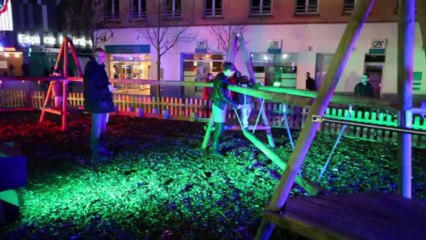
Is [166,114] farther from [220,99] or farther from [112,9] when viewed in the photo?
[112,9]

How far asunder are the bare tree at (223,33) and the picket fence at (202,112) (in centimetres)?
1114

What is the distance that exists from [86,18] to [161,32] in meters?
5.53

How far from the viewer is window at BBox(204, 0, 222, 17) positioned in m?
24.9

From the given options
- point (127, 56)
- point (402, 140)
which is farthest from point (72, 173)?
point (127, 56)

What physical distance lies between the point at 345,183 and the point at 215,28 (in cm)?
1995

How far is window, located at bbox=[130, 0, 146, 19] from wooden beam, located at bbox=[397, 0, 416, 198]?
25.7 meters

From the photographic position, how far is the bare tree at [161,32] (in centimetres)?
2544

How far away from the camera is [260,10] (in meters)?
23.8

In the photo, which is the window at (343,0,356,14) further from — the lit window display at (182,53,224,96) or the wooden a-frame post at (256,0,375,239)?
the wooden a-frame post at (256,0,375,239)

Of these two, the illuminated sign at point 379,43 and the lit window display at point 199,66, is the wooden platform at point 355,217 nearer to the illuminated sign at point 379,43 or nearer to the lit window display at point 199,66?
the illuminated sign at point 379,43

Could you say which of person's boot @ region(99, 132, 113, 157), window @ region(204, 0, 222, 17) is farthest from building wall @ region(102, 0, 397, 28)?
person's boot @ region(99, 132, 113, 157)

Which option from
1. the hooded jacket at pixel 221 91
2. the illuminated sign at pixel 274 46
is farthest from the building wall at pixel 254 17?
the hooded jacket at pixel 221 91

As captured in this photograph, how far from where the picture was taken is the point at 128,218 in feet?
14.7

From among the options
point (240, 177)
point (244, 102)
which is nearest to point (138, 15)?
point (244, 102)
